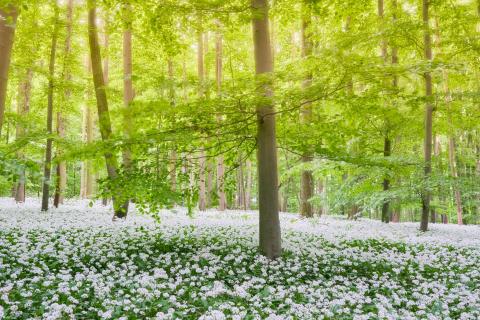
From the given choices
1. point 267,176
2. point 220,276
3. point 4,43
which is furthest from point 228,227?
point 4,43

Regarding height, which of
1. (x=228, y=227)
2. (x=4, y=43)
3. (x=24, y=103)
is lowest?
(x=228, y=227)

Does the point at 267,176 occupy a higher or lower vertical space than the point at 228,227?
higher

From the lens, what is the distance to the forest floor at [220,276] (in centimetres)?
535

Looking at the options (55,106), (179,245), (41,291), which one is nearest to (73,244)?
(179,245)

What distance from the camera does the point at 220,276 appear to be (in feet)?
22.9

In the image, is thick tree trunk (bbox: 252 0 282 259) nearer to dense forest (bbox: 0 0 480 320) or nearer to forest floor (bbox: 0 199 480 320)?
dense forest (bbox: 0 0 480 320)

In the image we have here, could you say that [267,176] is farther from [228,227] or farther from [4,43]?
[4,43]

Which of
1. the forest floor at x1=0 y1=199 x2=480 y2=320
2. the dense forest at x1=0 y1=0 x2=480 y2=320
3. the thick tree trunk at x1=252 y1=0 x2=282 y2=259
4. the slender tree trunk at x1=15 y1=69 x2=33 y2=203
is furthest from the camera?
the slender tree trunk at x1=15 y1=69 x2=33 y2=203

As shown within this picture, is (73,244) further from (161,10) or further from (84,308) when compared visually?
(161,10)

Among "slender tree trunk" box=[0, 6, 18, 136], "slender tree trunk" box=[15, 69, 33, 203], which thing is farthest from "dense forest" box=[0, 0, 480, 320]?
"slender tree trunk" box=[15, 69, 33, 203]

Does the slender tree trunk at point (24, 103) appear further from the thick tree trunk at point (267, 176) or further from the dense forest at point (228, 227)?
the thick tree trunk at point (267, 176)

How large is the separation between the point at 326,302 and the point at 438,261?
4.37 m

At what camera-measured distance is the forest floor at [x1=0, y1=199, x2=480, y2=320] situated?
535 cm

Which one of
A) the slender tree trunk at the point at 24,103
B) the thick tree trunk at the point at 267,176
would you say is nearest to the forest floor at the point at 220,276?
the thick tree trunk at the point at 267,176
